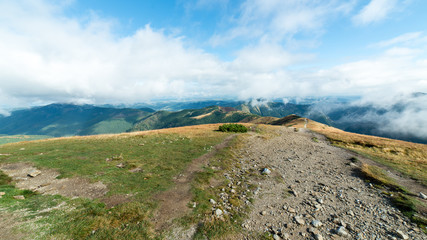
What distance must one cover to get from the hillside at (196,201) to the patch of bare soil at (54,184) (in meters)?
0.08

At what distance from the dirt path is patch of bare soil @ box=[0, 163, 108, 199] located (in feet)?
38.1

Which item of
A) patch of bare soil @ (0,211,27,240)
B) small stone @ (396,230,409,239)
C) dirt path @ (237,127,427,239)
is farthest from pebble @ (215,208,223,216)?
small stone @ (396,230,409,239)

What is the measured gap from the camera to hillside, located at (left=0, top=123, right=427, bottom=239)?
8570mm

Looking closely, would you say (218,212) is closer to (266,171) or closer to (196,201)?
(196,201)

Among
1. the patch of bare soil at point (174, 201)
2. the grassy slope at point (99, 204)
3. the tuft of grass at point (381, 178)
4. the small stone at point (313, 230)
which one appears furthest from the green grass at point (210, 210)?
the tuft of grass at point (381, 178)

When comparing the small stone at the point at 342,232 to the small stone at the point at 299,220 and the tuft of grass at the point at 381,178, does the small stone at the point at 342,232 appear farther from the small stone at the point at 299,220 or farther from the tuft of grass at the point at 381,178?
the tuft of grass at the point at 381,178

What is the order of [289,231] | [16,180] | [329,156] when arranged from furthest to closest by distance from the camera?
[329,156] → [16,180] → [289,231]

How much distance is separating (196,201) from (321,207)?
878cm

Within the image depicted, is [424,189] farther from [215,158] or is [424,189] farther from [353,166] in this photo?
[215,158]

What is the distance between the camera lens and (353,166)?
2023 cm

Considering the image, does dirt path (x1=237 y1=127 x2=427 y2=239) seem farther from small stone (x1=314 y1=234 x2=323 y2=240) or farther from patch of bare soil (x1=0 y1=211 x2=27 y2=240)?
patch of bare soil (x1=0 y1=211 x2=27 y2=240)

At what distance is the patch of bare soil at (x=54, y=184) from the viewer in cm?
1197

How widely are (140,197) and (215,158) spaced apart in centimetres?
1137

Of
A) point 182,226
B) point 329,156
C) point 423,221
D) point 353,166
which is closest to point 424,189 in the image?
point 353,166
